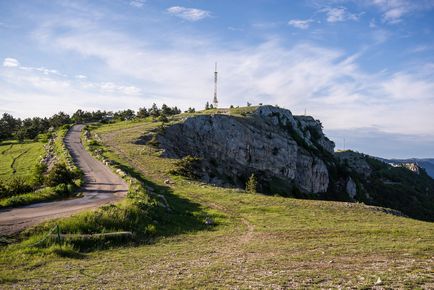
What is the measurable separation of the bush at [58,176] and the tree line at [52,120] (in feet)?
188

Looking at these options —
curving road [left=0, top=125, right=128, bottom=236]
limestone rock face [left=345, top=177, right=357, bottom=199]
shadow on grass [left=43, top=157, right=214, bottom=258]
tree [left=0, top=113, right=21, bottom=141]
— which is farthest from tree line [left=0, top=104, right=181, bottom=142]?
limestone rock face [left=345, top=177, right=357, bottom=199]

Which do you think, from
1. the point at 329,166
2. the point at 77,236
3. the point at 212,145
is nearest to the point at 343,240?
the point at 77,236

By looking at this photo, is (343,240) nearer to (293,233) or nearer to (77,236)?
(293,233)

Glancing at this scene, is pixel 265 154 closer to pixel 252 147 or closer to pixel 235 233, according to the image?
pixel 252 147

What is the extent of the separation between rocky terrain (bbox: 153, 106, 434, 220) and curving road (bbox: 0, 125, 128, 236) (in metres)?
20.0

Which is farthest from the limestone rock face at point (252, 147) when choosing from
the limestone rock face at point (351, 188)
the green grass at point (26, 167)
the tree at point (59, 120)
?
the tree at point (59, 120)

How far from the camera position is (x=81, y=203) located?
88.3 ft

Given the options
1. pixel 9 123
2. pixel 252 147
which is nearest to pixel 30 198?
pixel 252 147

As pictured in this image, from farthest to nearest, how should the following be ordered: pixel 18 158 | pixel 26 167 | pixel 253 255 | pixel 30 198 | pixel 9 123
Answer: pixel 9 123 < pixel 18 158 < pixel 26 167 < pixel 30 198 < pixel 253 255

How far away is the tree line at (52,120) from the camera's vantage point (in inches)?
3717

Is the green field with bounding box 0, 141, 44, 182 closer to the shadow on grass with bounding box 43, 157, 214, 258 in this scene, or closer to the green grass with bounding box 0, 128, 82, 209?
the green grass with bounding box 0, 128, 82, 209

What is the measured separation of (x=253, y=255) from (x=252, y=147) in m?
93.8

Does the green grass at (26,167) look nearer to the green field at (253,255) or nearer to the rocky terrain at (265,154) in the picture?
the green field at (253,255)

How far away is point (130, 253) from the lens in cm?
1747
